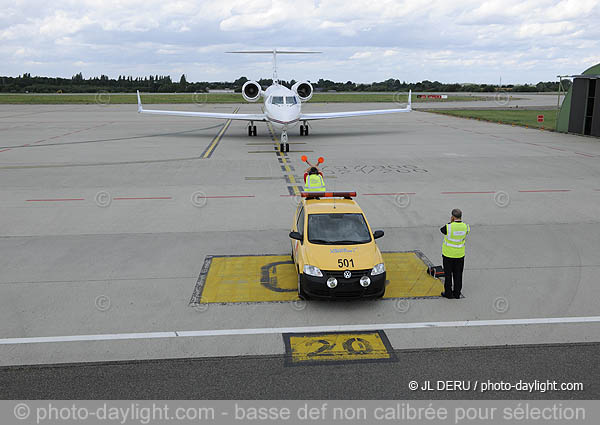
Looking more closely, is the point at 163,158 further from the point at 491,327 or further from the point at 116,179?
the point at 491,327

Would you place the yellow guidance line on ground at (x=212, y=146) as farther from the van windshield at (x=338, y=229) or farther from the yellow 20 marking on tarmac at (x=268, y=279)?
the van windshield at (x=338, y=229)

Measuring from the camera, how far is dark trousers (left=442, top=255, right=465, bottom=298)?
29.3 ft

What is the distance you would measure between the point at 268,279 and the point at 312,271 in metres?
1.61

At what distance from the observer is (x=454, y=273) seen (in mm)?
8984

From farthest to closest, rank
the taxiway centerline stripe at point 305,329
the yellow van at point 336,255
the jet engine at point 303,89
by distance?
the jet engine at point 303,89
the yellow van at point 336,255
the taxiway centerline stripe at point 305,329

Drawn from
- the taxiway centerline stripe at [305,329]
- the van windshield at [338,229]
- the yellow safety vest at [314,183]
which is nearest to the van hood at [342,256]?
the van windshield at [338,229]

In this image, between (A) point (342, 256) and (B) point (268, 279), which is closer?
(A) point (342, 256)

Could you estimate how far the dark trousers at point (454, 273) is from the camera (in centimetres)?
895

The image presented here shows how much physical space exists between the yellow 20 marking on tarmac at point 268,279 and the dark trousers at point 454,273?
31cm

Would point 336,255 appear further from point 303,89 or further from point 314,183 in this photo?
point 303,89

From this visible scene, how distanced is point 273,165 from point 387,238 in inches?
459

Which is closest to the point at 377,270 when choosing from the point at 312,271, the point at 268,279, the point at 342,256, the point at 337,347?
the point at 342,256
